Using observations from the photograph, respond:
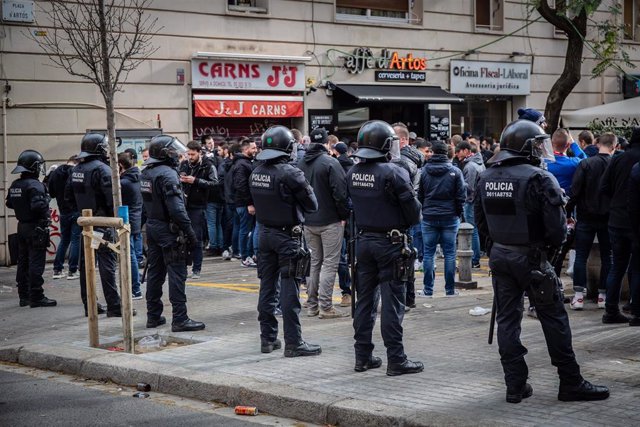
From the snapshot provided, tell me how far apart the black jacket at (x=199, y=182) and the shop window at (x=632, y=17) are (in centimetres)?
1734

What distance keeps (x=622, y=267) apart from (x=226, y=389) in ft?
15.4

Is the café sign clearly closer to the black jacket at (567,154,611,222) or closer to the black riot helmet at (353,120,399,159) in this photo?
the black jacket at (567,154,611,222)

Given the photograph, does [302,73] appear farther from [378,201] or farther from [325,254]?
[378,201]

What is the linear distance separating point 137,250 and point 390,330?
23.3 feet

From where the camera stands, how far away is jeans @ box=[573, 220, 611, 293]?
1084 cm

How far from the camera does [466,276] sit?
1302 cm

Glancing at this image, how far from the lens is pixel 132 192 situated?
43.7ft

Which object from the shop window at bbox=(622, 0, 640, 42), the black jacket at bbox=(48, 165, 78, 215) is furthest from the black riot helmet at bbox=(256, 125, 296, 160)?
the shop window at bbox=(622, 0, 640, 42)

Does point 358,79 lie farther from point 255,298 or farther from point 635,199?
point 635,199

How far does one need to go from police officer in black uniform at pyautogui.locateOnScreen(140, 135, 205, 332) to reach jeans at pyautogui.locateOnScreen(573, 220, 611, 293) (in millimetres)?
4153

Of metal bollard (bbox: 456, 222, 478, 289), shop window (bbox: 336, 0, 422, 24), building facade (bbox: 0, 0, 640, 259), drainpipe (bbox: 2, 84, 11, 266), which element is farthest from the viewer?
shop window (bbox: 336, 0, 422, 24)

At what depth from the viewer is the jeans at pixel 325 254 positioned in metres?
10.8

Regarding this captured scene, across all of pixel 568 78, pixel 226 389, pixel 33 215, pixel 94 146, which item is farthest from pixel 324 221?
pixel 568 78

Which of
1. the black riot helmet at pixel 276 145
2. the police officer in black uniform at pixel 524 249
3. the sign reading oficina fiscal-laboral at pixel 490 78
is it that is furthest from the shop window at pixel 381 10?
the police officer in black uniform at pixel 524 249
